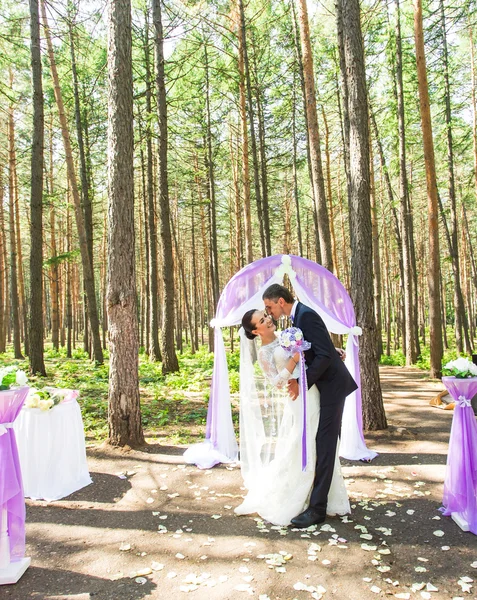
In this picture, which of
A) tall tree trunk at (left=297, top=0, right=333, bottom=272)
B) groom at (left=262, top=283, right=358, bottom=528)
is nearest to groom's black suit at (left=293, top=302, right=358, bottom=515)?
groom at (left=262, top=283, right=358, bottom=528)

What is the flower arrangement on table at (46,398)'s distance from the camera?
509 cm

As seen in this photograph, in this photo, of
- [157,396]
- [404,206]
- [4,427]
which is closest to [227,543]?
[4,427]

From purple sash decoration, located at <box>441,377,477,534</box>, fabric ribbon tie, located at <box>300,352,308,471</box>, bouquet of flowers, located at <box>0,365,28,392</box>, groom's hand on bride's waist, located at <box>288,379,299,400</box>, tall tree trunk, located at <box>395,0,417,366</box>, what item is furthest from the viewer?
tall tree trunk, located at <box>395,0,417,366</box>

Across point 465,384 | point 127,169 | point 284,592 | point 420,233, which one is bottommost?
point 284,592

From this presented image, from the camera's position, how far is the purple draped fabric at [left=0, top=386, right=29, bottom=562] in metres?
3.42

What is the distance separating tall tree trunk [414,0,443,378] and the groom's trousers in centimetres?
840

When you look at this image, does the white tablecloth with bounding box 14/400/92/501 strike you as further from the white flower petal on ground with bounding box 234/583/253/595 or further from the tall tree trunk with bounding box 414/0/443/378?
the tall tree trunk with bounding box 414/0/443/378

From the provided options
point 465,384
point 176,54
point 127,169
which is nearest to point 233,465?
point 465,384

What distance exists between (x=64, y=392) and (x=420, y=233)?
30.2 meters

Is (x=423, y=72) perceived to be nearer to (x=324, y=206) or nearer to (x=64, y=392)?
(x=324, y=206)

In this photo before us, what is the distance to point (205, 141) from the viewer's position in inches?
709

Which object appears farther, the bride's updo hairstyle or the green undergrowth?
the green undergrowth

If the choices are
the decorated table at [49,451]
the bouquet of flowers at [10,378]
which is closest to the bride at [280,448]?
the decorated table at [49,451]

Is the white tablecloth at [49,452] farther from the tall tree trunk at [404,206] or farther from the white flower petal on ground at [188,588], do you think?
the tall tree trunk at [404,206]
